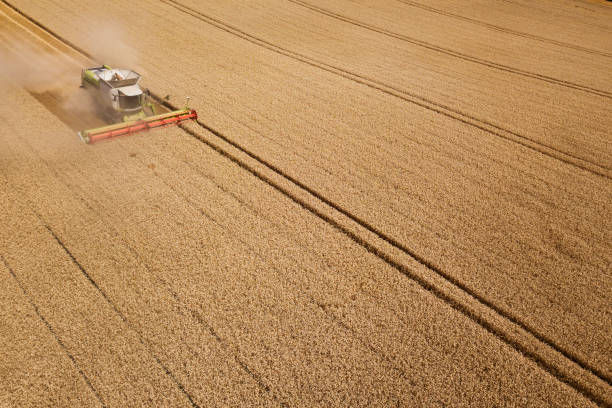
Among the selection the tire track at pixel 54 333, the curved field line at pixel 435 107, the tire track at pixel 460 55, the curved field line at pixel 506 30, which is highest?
the curved field line at pixel 506 30

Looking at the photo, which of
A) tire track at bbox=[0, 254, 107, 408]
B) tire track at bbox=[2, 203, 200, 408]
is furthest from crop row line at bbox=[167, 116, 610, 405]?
tire track at bbox=[0, 254, 107, 408]

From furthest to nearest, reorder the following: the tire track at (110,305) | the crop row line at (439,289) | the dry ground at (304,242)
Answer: the crop row line at (439,289) < the dry ground at (304,242) < the tire track at (110,305)

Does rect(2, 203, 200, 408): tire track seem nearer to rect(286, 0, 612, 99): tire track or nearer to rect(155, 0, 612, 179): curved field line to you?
rect(155, 0, 612, 179): curved field line

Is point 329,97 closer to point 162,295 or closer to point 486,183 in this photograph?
point 486,183

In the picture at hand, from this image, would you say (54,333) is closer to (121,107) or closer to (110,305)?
(110,305)

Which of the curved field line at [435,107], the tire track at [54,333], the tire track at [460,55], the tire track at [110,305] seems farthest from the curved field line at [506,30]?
the tire track at [54,333]

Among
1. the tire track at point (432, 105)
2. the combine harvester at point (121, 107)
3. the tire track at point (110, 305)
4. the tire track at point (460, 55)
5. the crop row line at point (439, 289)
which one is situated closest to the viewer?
the tire track at point (110, 305)

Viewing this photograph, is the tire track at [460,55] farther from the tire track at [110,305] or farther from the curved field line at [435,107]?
the tire track at [110,305]

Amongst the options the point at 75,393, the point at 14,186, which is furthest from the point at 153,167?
the point at 75,393

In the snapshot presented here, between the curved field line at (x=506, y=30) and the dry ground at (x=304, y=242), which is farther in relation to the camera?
the curved field line at (x=506, y=30)
